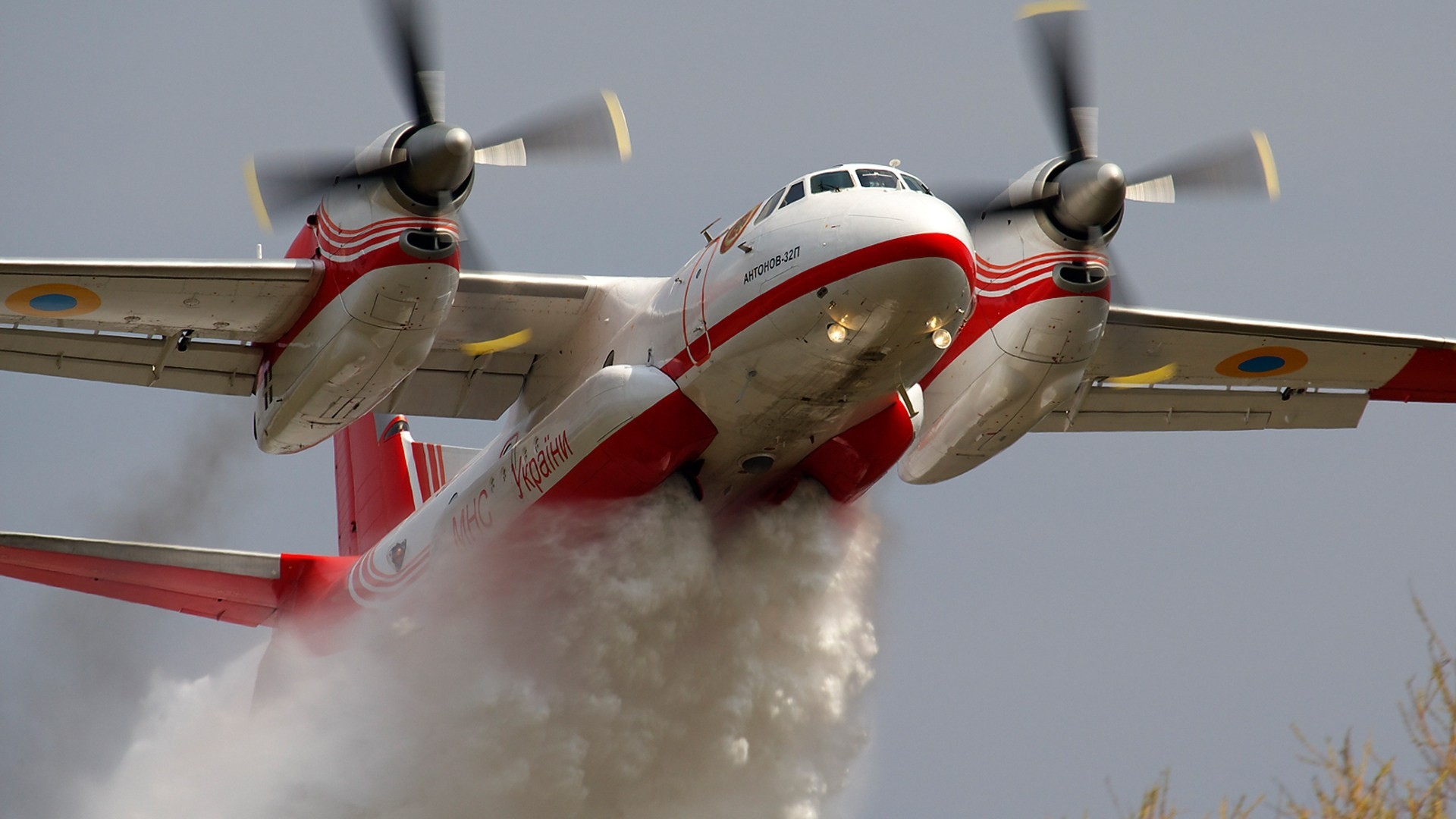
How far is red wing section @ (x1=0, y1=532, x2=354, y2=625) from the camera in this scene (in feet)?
38.4

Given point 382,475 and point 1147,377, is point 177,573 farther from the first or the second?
point 1147,377

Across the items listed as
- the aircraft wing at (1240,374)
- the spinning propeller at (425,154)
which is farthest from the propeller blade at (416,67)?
the aircraft wing at (1240,374)

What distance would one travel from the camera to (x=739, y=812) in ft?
37.2

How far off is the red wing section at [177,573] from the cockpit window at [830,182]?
6049 millimetres

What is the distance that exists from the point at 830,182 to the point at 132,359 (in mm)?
5483

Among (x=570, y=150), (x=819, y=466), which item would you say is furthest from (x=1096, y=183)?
(x=570, y=150)

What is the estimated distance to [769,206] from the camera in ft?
32.6

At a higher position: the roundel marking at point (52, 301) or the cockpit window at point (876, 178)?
the cockpit window at point (876, 178)

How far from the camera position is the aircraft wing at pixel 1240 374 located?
12391 millimetres

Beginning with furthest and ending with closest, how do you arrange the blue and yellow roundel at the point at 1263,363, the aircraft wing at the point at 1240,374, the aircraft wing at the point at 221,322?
the blue and yellow roundel at the point at 1263,363 < the aircraft wing at the point at 1240,374 < the aircraft wing at the point at 221,322

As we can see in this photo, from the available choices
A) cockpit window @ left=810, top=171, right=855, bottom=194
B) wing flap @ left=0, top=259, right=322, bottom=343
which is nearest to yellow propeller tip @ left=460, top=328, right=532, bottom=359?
wing flap @ left=0, top=259, right=322, bottom=343

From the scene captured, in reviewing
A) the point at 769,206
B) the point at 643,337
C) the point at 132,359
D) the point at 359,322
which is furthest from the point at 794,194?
the point at 132,359

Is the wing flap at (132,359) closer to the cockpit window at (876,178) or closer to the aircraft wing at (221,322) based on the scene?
the aircraft wing at (221,322)

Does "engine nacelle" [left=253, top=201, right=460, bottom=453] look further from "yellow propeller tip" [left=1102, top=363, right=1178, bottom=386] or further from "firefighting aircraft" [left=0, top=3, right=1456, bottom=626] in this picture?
"yellow propeller tip" [left=1102, top=363, right=1178, bottom=386]
